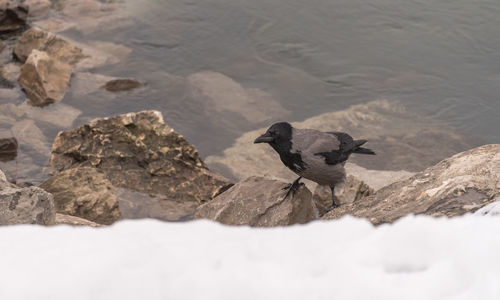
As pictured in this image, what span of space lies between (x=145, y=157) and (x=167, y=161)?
239mm

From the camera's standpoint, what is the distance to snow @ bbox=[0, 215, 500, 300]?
1810 mm

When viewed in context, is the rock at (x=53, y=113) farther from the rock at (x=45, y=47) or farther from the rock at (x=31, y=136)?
the rock at (x=45, y=47)

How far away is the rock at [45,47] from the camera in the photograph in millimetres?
9751

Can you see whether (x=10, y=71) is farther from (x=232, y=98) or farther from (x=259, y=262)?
(x=259, y=262)

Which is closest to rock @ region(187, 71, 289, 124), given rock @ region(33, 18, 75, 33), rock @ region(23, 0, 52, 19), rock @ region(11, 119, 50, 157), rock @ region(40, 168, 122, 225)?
rock @ region(11, 119, 50, 157)

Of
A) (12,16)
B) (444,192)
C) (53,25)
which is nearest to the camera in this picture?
(444,192)

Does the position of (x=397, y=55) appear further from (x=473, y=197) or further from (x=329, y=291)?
(x=329, y=291)

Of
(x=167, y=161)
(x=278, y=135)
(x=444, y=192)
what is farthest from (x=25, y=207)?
(x=167, y=161)

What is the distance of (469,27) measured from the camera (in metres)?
10.6

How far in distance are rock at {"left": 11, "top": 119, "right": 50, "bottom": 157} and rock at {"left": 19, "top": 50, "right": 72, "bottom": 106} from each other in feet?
2.05

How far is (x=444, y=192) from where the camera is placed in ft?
11.4

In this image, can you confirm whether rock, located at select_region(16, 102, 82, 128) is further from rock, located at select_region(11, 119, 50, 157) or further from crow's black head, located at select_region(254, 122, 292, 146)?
crow's black head, located at select_region(254, 122, 292, 146)

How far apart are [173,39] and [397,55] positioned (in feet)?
12.5

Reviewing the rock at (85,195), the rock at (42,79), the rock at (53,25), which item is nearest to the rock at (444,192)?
the rock at (85,195)
